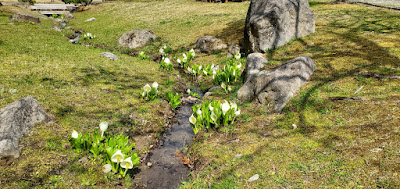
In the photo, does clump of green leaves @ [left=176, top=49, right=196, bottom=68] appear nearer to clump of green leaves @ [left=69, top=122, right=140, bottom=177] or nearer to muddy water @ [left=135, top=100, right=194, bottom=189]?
muddy water @ [left=135, top=100, right=194, bottom=189]

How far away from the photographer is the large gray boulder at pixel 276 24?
10.4 meters

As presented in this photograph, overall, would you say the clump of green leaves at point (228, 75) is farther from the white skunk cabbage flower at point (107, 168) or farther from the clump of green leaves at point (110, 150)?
the white skunk cabbage flower at point (107, 168)

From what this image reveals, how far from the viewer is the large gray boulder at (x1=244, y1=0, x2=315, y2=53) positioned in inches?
410

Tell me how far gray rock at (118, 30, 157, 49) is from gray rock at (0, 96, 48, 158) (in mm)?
11664

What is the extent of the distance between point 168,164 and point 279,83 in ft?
12.5

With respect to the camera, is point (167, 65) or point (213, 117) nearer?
point (213, 117)

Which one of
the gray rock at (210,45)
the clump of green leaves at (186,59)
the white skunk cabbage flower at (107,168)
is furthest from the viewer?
the gray rock at (210,45)

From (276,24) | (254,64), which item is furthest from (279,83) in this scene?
(276,24)

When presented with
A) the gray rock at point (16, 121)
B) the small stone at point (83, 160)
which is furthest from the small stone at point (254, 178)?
the gray rock at point (16, 121)

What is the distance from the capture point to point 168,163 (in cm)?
539

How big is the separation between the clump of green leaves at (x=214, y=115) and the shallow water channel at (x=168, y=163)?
0.73 meters

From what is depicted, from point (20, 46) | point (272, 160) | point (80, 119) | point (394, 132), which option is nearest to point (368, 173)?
point (394, 132)

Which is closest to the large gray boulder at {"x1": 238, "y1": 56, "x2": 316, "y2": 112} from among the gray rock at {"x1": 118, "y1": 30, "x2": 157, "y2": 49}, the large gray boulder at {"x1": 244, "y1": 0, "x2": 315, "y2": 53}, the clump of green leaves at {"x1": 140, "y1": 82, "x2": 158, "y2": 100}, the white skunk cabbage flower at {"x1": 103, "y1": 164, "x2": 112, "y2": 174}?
the clump of green leaves at {"x1": 140, "y1": 82, "x2": 158, "y2": 100}

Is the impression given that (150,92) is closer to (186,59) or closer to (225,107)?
(225,107)
